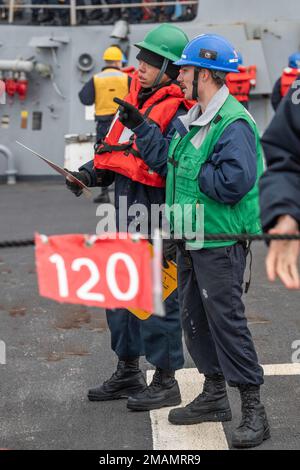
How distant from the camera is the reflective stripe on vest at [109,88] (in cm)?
1137

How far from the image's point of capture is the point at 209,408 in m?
4.84

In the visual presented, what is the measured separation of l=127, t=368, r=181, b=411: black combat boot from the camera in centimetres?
505

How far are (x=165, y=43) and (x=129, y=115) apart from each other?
25.9 inches

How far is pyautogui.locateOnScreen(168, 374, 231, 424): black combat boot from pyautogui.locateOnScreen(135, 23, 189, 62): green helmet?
1.84 meters

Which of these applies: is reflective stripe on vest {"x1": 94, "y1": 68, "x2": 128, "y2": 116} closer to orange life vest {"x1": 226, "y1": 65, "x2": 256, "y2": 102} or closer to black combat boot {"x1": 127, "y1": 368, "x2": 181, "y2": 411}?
orange life vest {"x1": 226, "y1": 65, "x2": 256, "y2": 102}

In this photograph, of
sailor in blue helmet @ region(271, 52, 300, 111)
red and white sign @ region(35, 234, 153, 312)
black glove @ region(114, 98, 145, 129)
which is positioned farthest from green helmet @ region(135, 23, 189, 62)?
sailor in blue helmet @ region(271, 52, 300, 111)

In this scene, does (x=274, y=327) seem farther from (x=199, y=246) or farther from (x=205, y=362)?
(x=199, y=246)

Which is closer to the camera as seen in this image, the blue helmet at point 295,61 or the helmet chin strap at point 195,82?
the helmet chin strap at point 195,82

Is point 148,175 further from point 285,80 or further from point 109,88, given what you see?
point 285,80

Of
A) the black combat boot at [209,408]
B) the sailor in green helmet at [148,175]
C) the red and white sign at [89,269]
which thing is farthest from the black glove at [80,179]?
the red and white sign at [89,269]

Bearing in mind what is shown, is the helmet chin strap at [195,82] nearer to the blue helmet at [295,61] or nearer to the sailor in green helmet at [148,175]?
the sailor in green helmet at [148,175]

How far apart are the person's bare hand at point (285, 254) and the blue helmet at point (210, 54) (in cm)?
172

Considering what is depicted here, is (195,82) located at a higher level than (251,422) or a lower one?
higher

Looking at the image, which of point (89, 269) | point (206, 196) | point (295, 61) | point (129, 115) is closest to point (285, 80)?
point (295, 61)
